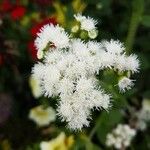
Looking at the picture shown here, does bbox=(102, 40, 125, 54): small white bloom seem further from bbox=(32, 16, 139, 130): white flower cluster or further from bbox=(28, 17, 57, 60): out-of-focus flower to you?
bbox=(28, 17, 57, 60): out-of-focus flower

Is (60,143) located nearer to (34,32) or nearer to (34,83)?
(34,83)

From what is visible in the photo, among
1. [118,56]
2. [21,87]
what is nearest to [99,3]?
[21,87]

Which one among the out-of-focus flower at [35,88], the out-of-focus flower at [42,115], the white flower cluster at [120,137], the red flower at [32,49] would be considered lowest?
the white flower cluster at [120,137]

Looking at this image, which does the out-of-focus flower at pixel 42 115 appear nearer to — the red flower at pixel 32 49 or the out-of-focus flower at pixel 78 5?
the red flower at pixel 32 49

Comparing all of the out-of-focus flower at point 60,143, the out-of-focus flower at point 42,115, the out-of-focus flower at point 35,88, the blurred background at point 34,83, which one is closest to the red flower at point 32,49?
the blurred background at point 34,83

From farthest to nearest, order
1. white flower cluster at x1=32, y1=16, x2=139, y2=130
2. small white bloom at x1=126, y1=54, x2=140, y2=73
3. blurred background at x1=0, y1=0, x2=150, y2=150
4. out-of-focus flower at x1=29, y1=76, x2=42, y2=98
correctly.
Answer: out-of-focus flower at x1=29, y1=76, x2=42, y2=98 → blurred background at x1=0, y1=0, x2=150, y2=150 → small white bloom at x1=126, y1=54, x2=140, y2=73 → white flower cluster at x1=32, y1=16, x2=139, y2=130

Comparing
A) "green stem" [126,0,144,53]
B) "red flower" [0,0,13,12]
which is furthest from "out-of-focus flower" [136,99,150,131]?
"red flower" [0,0,13,12]
